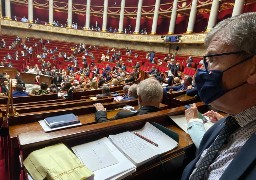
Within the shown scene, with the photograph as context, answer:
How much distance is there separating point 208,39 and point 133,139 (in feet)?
2.41

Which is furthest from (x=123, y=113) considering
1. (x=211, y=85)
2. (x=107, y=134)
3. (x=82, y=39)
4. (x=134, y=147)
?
(x=82, y=39)

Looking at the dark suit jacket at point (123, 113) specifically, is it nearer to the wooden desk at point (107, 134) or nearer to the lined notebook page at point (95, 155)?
the wooden desk at point (107, 134)

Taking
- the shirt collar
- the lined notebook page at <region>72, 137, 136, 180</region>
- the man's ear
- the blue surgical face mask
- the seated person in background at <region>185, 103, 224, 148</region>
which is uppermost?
the man's ear

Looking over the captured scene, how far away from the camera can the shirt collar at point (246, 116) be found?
86 centimetres

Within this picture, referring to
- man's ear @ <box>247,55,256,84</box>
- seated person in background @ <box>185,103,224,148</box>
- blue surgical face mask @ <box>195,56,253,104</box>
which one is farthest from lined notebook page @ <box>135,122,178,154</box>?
man's ear @ <box>247,55,256,84</box>

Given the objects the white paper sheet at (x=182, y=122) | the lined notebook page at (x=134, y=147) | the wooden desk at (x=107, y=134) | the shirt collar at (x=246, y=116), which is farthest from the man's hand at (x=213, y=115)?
the shirt collar at (x=246, y=116)

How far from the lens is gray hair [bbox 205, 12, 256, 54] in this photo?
0.82 metres

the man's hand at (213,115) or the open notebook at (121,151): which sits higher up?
the man's hand at (213,115)

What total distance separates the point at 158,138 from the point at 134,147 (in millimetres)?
217

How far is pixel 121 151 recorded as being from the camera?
1192mm

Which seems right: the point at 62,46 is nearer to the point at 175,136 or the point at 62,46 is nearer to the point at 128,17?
the point at 128,17

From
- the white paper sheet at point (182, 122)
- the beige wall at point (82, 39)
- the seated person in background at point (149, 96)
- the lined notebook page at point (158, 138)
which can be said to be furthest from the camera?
the beige wall at point (82, 39)

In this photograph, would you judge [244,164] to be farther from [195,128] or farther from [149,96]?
[149,96]

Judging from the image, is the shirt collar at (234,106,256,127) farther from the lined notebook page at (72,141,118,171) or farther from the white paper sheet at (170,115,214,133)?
the white paper sheet at (170,115,214,133)
